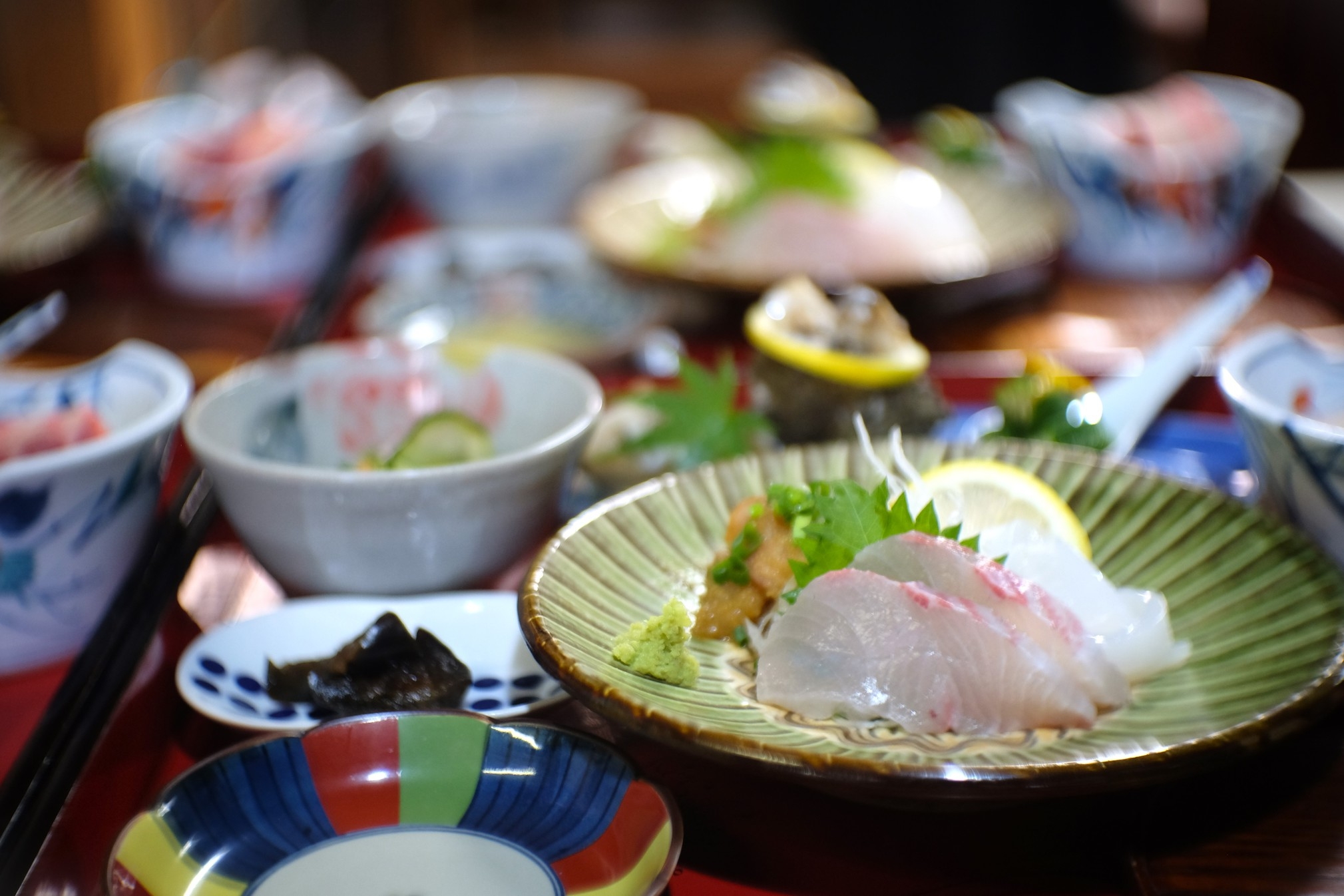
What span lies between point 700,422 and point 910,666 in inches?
21.9

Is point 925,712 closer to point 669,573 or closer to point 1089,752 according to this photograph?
point 1089,752

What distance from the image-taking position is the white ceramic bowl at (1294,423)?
1.14m

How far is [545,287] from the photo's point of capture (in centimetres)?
217

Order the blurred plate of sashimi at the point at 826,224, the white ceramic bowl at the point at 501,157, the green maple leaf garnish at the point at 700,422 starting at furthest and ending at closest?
the white ceramic bowl at the point at 501,157, the blurred plate of sashimi at the point at 826,224, the green maple leaf garnish at the point at 700,422

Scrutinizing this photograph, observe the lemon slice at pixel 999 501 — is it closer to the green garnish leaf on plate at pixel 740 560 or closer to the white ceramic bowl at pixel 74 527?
the green garnish leaf on plate at pixel 740 560

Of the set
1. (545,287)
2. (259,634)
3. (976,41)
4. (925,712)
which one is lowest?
(976,41)

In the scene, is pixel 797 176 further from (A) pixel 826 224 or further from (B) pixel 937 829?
(B) pixel 937 829

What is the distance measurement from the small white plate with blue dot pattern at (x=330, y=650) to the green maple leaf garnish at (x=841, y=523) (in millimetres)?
249

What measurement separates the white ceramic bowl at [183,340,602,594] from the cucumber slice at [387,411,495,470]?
0.04 meters

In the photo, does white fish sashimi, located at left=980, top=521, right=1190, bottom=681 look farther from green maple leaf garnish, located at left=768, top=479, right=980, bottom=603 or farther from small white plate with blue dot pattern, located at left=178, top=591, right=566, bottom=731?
small white plate with blue dot pattern, located at left=178, top=591, right=566, bottom=731

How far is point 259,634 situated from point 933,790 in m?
0.65

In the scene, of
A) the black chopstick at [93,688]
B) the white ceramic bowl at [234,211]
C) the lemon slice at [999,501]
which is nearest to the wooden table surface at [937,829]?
the black chopstick at [93,688]

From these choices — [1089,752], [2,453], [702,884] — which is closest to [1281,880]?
[1089,752]

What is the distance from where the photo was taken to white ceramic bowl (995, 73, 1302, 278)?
7.16 ft
